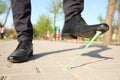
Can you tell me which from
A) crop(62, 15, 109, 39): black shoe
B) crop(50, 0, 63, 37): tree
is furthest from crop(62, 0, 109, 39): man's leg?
crop(50, 0, 63, 37): tree

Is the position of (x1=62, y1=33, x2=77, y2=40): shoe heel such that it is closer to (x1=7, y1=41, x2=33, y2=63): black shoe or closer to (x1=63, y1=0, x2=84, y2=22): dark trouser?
(x1=63, y1=0, x2=84, y2=22): dark trouser

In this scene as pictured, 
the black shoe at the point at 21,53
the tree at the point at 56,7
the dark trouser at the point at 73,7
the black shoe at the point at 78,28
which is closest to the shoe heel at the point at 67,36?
the black shoe at the point at 78,28

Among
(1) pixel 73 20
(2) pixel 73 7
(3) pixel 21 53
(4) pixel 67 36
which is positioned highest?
(2) pixel 73 7

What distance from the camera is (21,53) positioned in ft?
7.96

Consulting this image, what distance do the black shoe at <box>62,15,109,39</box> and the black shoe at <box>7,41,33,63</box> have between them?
0.49 m

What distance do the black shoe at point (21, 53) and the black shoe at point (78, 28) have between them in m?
0.49

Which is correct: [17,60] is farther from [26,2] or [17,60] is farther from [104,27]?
[104,27]

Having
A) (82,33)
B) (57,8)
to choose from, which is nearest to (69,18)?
(82,33)

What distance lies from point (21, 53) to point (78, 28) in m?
0.71

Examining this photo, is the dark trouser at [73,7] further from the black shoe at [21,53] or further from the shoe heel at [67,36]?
the black shoe at [21,53]

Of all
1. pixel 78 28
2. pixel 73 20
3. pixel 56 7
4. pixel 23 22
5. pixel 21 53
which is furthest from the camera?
pixel 56 7

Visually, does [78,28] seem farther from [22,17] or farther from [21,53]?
[22,17]

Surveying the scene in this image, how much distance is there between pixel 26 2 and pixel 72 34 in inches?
29.2

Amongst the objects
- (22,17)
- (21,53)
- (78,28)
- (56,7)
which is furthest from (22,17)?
(56,7)
